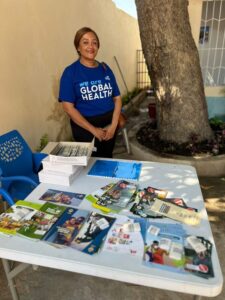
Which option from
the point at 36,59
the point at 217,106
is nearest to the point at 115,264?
the point at 36,59

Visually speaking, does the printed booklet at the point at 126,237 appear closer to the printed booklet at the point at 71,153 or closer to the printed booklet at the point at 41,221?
the printed booklet at the point at 41,221

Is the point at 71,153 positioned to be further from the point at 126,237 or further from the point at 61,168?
the point at 126,237

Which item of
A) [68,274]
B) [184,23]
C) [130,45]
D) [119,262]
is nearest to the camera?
[119,262]

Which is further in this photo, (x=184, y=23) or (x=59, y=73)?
(x=59, y=73)

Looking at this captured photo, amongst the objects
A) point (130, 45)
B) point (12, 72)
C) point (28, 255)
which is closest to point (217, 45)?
point (130, 45)

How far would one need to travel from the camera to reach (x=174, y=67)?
3.03 meters

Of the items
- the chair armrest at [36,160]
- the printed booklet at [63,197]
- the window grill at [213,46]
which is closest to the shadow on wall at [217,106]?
the window grill at [213,46]

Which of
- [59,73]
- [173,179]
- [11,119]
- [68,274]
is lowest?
[68,274]

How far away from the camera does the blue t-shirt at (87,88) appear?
2.07 m

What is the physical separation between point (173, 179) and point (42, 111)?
198 cm

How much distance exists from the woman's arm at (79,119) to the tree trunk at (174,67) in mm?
1363

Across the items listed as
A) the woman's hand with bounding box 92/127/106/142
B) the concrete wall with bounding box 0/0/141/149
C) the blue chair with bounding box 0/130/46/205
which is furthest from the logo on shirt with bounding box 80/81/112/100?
the concrete wall with bounding box 0/0/141/149

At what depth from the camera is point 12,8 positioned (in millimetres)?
2371

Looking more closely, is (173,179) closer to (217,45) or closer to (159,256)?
(159,256)
